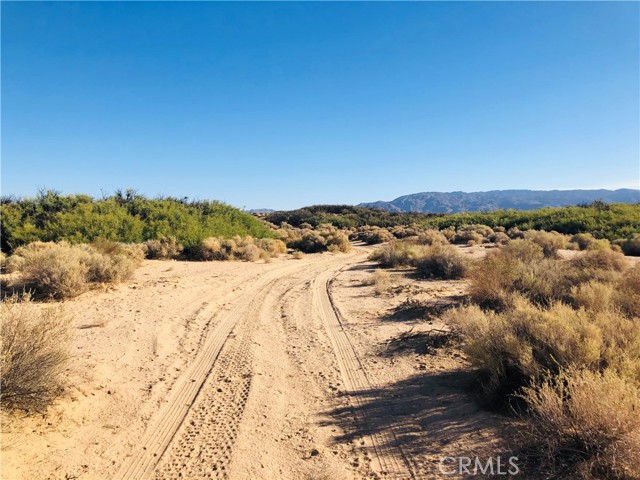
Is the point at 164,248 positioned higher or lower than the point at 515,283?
A: higher

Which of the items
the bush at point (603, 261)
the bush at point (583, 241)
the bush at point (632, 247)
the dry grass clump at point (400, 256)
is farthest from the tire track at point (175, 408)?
the bush at point (583, 241)

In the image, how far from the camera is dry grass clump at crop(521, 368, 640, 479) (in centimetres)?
301

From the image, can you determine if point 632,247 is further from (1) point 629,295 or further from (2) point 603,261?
(1) point 629,295

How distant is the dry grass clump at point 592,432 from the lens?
9.86 feet

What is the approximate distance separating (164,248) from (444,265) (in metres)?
13.4

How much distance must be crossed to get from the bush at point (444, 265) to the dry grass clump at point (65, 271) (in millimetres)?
10965

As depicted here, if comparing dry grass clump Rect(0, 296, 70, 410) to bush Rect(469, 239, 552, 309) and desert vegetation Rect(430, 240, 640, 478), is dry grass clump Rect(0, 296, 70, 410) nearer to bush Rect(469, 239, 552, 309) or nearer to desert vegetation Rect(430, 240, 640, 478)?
desert vegetation Rect(430, 240, 640, 478)

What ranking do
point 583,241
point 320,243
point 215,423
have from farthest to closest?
point 320,243
point 583,241
point 215,423

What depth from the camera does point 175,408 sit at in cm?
478

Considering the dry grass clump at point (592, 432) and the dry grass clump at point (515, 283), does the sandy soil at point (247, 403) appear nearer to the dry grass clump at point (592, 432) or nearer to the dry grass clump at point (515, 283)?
the dry grass clump at point (592, 432)

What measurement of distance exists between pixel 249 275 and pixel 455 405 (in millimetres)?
11534

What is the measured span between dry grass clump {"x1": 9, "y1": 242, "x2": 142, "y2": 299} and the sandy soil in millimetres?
680

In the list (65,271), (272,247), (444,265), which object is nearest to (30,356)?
(65,271)

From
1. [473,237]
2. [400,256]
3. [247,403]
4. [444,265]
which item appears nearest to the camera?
[247,403]
